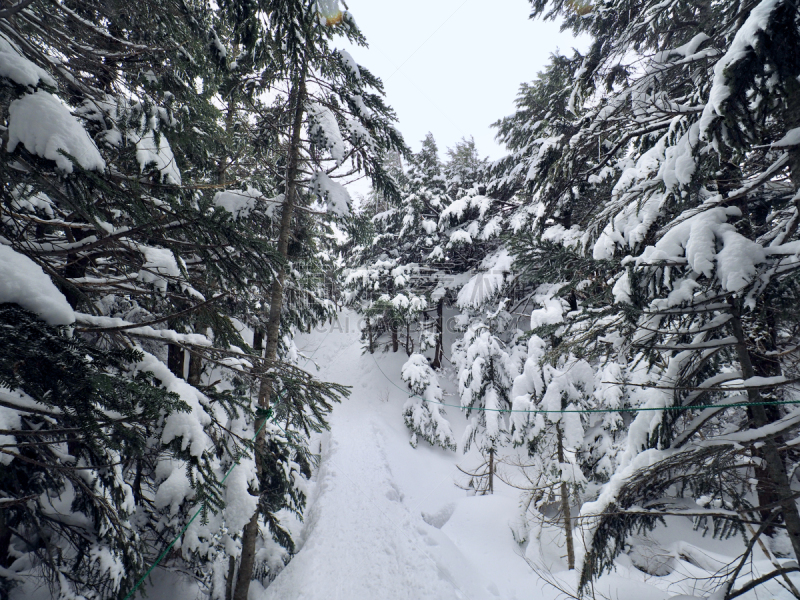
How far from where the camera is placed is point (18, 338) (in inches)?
57.3

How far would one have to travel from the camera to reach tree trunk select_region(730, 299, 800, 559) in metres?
2.65

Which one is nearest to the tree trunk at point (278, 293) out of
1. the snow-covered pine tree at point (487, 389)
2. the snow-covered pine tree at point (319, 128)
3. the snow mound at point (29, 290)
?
the snow-covered pine tree at point (319, 128)

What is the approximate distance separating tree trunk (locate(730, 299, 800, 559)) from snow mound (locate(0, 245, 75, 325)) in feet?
14.7

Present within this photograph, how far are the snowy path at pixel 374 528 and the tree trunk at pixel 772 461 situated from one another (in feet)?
18.7

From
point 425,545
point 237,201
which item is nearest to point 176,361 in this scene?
point 237,201

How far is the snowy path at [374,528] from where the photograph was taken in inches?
248

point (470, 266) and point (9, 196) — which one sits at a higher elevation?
point (470, 266)

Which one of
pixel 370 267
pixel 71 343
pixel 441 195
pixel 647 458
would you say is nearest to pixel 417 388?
pixel 370 267

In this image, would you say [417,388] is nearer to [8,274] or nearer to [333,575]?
[333,575]

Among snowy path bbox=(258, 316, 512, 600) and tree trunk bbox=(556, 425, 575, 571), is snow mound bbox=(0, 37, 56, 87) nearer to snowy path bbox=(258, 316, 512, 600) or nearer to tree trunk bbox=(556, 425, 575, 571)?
snowy path bbox=(258, 316, 512, 600)

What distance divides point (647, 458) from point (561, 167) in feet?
11.4

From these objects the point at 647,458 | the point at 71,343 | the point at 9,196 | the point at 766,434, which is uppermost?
the point at 9,196

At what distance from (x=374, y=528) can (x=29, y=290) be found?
851cm

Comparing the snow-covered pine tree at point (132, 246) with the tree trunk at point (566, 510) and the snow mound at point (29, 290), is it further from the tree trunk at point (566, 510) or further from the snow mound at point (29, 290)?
the tree trunk at point (566, 510)
